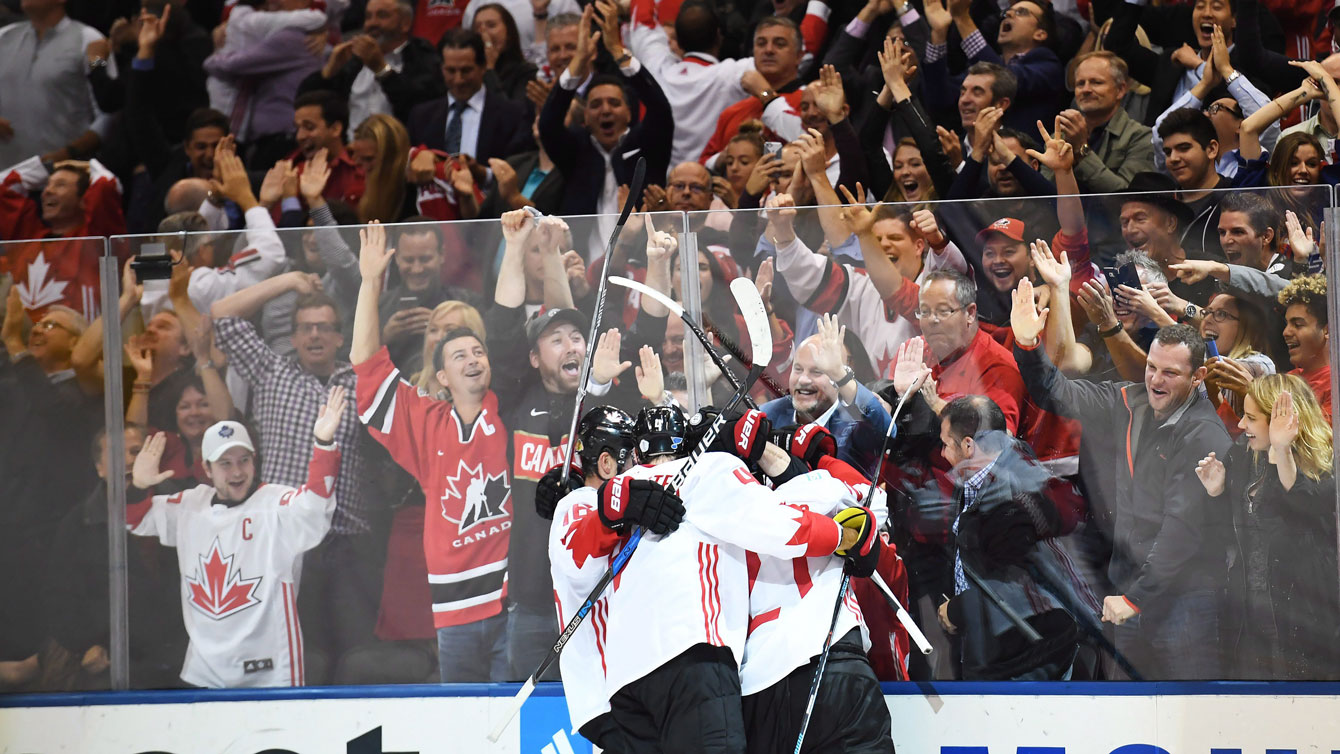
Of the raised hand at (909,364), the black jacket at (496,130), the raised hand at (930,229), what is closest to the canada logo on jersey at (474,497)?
the raised hand at (909,364)

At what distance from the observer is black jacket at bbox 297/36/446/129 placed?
6.19 metres

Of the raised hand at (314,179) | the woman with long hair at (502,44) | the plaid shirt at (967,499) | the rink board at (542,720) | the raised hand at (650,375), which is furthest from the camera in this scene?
the woman with long hair at (502,44)

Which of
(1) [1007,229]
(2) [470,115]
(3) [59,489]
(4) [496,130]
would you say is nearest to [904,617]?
(1) [1007,229]

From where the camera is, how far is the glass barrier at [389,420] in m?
4.33

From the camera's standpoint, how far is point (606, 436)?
12.8ft

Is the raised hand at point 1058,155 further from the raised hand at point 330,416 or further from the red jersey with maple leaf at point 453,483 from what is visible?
the raised hand at point 330,416

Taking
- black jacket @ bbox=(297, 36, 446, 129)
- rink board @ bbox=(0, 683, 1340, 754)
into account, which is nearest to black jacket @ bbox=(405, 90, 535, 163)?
black jacket @ bbox=(297, 36, 446, 129)

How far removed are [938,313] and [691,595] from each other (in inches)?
45.2

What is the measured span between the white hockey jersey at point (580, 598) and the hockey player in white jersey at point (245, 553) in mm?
961

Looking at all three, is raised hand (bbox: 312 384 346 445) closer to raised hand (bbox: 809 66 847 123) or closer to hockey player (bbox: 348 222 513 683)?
hockey player (bbox: 348 222 513 683)

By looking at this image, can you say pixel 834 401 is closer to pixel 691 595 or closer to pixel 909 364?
pixel 909 364

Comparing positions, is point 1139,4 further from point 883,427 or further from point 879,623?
point 879,623

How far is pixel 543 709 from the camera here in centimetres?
427

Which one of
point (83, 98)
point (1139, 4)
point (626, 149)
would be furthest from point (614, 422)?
point (83, 98)
